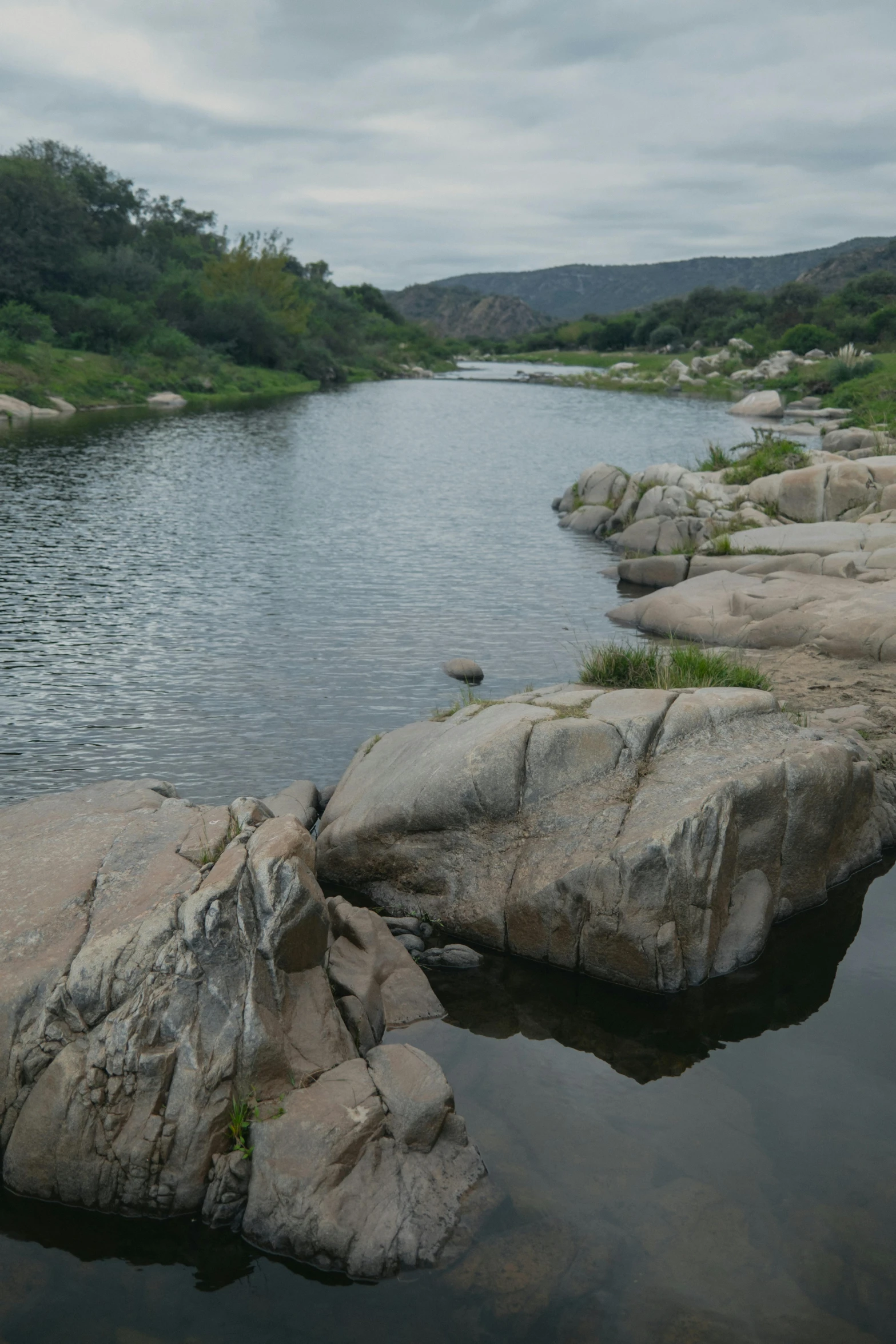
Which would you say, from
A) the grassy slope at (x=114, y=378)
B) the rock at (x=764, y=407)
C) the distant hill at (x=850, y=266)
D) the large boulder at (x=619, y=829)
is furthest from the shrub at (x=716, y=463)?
the distant hill at (x=850, y=266)

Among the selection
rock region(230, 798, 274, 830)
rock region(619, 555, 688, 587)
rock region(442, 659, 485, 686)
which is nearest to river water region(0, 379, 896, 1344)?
rock region(442, 659, 485, 686)

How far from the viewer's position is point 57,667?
17109 mm

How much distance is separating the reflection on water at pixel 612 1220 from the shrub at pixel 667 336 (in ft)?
409

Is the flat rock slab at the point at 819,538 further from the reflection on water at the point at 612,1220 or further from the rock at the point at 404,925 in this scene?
the rock at the point at 404,925

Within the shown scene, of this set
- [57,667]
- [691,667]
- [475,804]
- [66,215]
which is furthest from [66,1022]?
[66,215]

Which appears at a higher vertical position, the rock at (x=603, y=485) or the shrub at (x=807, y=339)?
the shrub at (x=807, y=339)

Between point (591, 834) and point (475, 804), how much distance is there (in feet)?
3.90

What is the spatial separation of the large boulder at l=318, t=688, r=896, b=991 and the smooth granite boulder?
5.77m

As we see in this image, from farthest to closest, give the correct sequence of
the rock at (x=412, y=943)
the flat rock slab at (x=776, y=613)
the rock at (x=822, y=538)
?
the rock at (x=822, y=538), the flat rock slab at (x=776, y=613), the rock at (x=412, y=943)

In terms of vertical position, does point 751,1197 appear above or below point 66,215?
below

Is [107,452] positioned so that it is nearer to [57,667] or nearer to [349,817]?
[57,667]

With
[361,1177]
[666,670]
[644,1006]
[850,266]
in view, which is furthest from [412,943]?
[850,266]

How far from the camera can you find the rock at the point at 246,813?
8414 mm

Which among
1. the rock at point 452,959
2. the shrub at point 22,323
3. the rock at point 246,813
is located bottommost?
the rock at point 452,959
